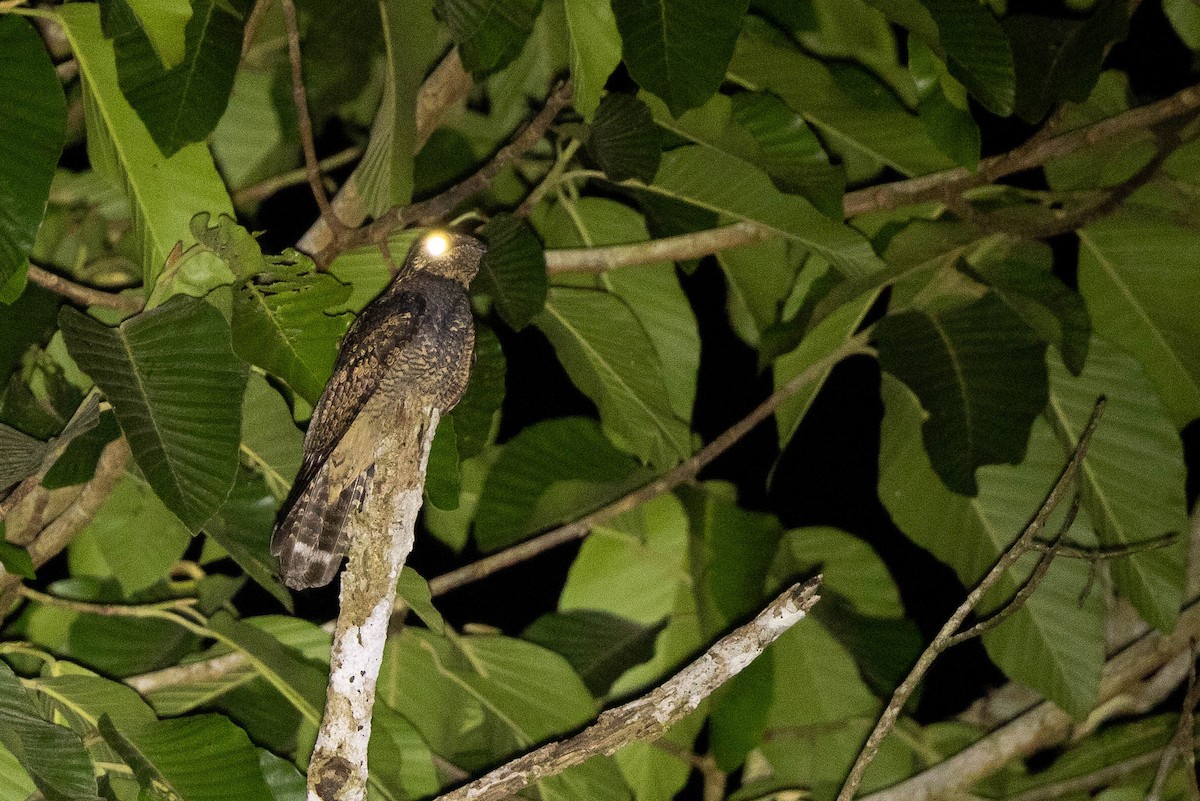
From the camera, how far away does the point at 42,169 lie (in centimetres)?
145

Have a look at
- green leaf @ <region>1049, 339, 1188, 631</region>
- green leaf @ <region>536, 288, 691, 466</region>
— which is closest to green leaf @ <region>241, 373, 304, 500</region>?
green leaf @ <region>536, 288, 691, 466</region>

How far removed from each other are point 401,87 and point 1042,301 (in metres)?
1.25

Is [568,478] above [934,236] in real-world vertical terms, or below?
below

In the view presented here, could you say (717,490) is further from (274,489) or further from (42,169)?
(42,169)

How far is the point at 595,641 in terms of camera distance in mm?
2508

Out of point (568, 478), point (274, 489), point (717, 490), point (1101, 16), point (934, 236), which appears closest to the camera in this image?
point (274, 489)

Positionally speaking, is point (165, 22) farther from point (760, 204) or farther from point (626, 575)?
point (626, 575)

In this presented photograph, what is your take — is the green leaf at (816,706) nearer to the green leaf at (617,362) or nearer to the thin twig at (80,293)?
the green leaf at (617,362)

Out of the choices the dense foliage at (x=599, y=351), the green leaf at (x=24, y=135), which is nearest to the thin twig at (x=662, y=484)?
the dense foliage at (x=599, y=351)

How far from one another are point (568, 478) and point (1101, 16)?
1.31 metres

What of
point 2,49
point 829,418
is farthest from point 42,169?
point 829,418

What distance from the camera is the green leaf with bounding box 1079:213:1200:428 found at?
255cm

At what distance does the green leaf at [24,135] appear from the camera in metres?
1.43

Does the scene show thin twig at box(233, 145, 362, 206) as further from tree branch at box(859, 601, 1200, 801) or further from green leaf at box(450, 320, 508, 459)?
tree branch at box(859, 601, 1200, 801)
